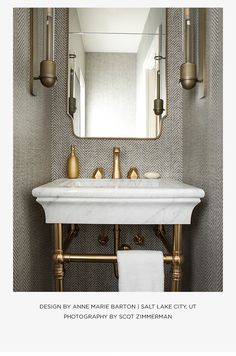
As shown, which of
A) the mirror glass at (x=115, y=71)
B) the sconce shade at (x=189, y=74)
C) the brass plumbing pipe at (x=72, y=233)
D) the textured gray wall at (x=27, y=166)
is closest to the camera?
the textured gray wall at (x=27, y=166)

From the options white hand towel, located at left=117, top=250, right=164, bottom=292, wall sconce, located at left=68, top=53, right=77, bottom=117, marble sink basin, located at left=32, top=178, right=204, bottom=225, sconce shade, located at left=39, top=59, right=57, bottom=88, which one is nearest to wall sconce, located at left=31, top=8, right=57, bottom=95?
sconce shade, located at left=39, top=59, right=57, bottom=88

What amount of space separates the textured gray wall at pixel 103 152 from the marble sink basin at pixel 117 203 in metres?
0.52

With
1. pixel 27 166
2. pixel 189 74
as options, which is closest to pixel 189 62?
pixel 189 74

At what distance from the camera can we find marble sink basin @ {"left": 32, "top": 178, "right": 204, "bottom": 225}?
112cm

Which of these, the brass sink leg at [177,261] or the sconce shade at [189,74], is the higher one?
the sconce shade at [189,74]

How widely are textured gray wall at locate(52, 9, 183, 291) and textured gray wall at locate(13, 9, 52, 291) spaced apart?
0.15 meters

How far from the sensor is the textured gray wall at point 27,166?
1099mm

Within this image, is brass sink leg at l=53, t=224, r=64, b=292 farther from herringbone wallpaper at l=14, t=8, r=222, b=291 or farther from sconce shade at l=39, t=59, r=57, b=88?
sconce shade at l=39, t=59, r=57, b=88

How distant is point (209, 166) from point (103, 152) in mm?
586

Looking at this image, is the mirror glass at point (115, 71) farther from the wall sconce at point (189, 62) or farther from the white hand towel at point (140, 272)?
the white hand towel at point (140, 272)

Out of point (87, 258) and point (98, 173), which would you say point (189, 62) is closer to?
point (98, 173)
